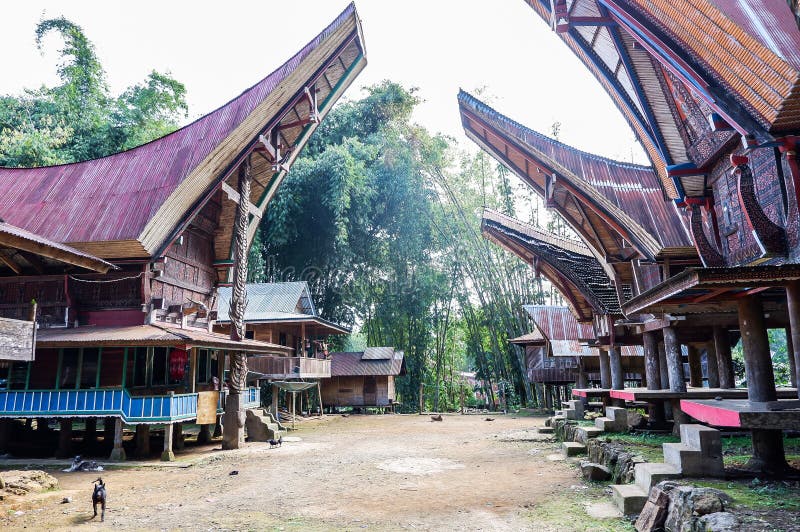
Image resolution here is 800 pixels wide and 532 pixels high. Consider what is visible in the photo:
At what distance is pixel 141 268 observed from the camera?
1397 centimetres

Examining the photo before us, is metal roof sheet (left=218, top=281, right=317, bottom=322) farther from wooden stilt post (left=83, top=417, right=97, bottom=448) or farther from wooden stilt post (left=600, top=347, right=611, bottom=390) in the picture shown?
wooden stilt post (left=600, top=347, right=611, bottom=390)

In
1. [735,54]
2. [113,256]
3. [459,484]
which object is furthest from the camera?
[113,256]

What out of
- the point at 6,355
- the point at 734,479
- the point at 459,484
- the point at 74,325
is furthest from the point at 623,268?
the point at 74,325

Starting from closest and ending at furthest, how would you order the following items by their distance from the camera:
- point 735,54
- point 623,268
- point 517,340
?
point 735,54
point 623,268
point 517,340

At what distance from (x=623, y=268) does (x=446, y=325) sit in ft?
72.8

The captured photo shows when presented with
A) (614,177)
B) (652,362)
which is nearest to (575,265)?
(614,177)

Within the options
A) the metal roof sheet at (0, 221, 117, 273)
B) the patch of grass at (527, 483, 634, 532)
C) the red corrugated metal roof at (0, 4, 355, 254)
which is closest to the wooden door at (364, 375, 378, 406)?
the red corrugated metal roof at (0, 4, 355, 254)

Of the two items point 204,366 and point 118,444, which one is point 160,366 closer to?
point 118,444

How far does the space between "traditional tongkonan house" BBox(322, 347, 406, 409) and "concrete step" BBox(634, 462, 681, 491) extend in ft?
78.9

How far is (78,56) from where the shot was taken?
3397 cm

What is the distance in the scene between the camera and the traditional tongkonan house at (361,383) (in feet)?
99.7

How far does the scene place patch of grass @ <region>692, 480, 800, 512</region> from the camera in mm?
4676

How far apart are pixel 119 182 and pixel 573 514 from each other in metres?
14.4

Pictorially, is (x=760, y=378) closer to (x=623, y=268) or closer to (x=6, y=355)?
(x=623, y=268)
